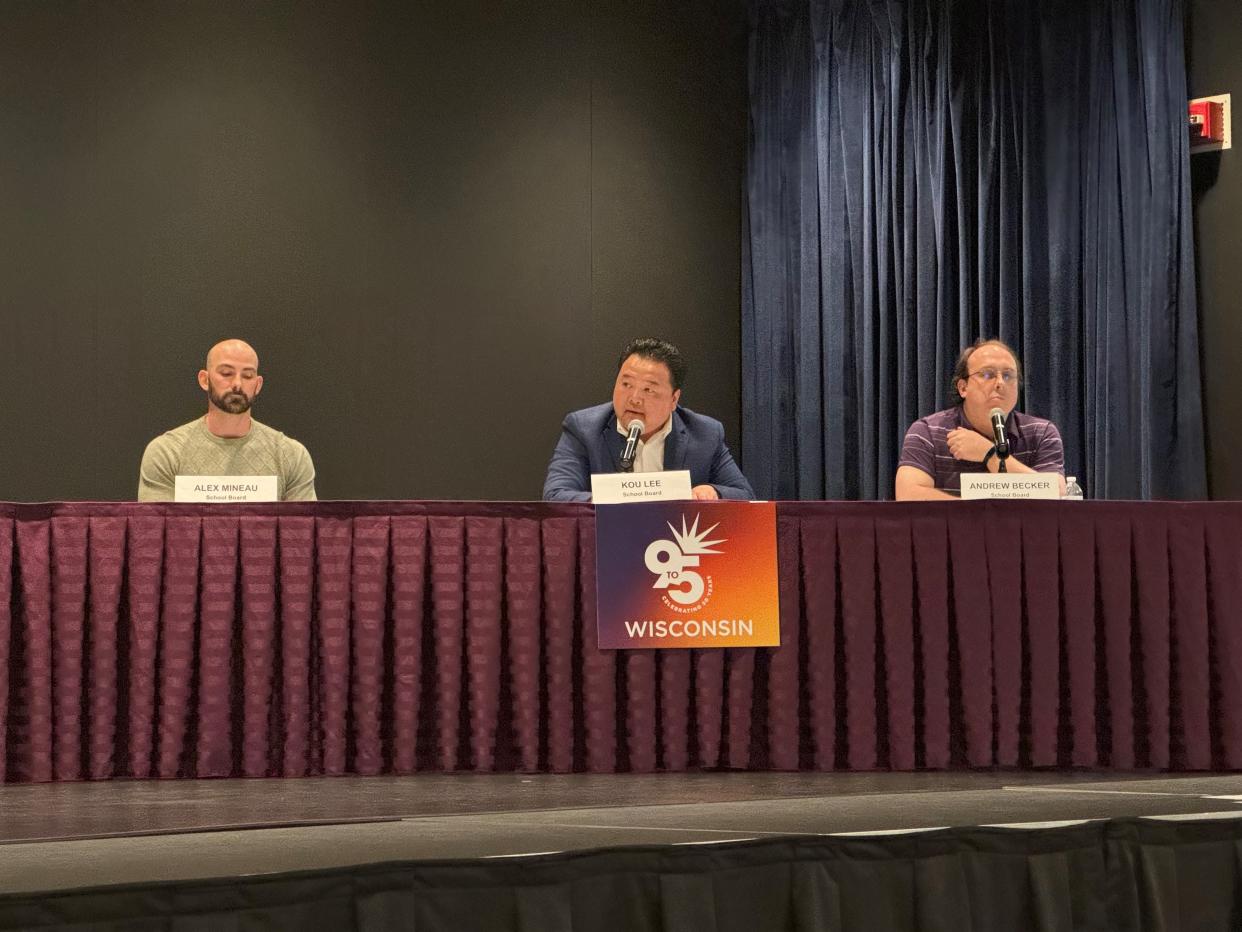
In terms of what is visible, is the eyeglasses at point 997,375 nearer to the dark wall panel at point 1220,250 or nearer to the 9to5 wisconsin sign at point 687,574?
the 9to5 wisconsin sign at point 687,574

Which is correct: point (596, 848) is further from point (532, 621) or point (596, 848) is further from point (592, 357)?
point (592, 357)

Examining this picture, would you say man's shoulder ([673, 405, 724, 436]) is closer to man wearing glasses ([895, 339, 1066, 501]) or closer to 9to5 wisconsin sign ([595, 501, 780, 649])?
man wearing glasses ([895, 339, 1066, 501])

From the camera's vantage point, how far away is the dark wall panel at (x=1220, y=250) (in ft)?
16.9

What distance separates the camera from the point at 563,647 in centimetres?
358

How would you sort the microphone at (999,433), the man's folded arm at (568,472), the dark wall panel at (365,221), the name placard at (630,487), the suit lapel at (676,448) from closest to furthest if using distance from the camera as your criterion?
the name placard at (630,487) < the microphone at (999,433) < the man's folded arm at (568,472) < the suit lapel at (676,448) < the dark wall panel at (365,221)

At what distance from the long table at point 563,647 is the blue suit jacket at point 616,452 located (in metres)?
0.68

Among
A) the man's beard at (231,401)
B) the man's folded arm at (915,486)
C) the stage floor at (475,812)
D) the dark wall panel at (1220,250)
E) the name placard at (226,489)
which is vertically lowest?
the stage floor at (475,812)

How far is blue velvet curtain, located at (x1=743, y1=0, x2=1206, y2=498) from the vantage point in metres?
5.21

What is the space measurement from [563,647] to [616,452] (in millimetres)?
926

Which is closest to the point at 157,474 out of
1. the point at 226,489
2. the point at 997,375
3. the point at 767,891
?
the point at 226,489

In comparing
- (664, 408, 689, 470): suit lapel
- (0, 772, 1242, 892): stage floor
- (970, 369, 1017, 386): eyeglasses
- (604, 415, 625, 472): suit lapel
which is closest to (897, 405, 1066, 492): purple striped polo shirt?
(970, 369, 1017, 386): eyeglasses

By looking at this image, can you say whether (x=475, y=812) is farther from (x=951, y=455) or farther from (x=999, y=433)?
(x=951, y=455)

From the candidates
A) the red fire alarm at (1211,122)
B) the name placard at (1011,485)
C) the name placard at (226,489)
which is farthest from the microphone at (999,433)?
the name placard at (226,489)

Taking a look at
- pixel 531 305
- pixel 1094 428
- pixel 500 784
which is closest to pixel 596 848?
pixel 500 784
